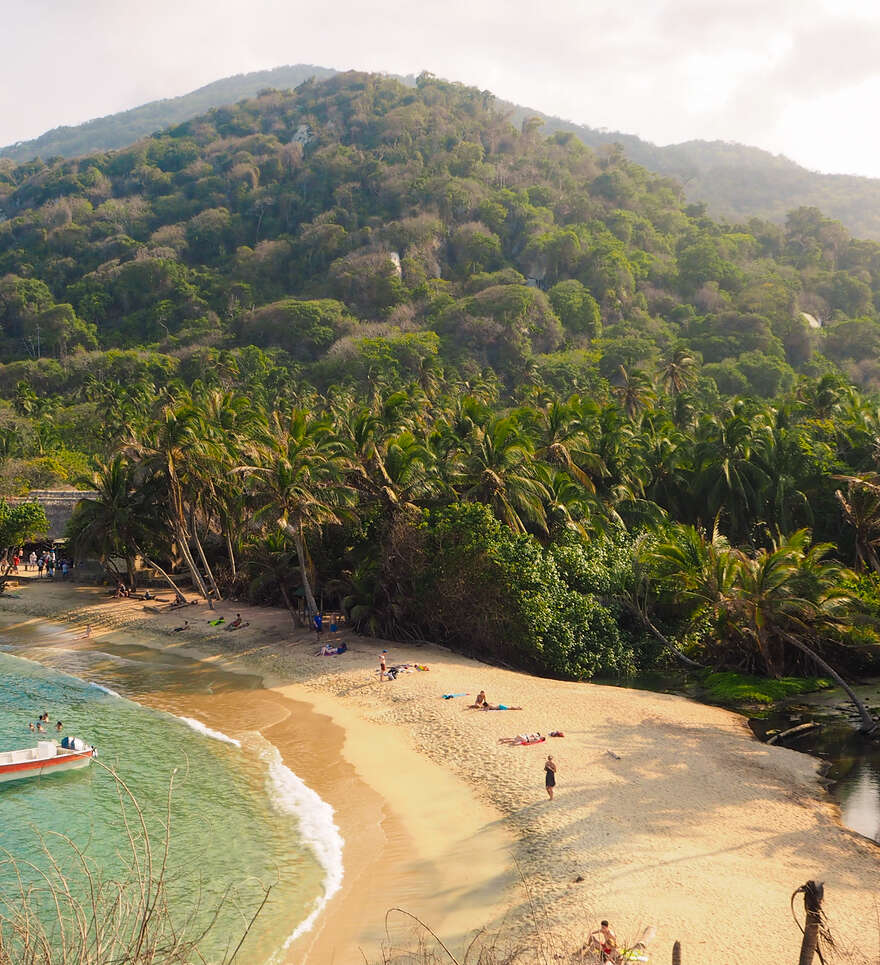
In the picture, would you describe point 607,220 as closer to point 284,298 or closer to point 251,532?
point 284,298

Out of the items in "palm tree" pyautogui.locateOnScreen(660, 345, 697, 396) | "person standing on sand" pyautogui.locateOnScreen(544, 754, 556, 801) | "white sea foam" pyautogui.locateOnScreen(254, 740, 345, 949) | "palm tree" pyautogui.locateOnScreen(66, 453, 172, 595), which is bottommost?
"white sea foam" pyautogui.locateOnScreen(254, 740, 345, 949)

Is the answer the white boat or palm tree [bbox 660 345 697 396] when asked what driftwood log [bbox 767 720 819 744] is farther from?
palm tree [bbox 660 345 697 396]

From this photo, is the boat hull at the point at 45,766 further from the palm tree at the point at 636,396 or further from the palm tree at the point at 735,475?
the palm tree at the point at 636,396

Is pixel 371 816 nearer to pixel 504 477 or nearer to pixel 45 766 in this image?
Result: pixel 45 766

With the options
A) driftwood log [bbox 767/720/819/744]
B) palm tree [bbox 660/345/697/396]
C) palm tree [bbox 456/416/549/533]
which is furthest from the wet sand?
palm tree [bbox 660/345/697/396]

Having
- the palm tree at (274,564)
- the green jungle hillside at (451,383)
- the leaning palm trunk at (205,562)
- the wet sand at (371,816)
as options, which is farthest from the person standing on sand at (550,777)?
the leaning palm trunk at (205,562)

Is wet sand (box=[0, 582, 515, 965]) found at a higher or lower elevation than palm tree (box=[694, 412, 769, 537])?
lower

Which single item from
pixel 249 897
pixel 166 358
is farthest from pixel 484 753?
pixel 166 358
